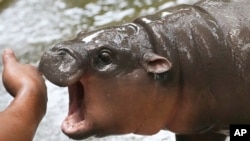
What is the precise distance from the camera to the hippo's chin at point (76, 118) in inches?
66.1

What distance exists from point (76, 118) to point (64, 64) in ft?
0.56

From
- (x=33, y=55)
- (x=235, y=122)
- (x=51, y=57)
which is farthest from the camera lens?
(x=33, y=55)

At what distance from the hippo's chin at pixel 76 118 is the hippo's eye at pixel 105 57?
95 millimetres

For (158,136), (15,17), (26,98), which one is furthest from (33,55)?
(26,98)

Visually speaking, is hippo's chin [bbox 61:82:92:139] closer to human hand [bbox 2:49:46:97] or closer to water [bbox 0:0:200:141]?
human hand [bbox 2:49:46:97]

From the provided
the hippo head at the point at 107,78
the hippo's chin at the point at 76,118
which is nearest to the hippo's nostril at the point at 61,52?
the hippo head at the point at 107,78

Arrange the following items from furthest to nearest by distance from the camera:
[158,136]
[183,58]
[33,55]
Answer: [33,55] < [158,136] < [183,58]

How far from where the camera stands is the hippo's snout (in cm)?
163

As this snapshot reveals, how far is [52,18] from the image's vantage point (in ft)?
13.8

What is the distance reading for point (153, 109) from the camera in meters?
1.77

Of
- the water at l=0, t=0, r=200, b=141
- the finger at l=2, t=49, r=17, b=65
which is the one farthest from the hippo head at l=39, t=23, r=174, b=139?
the water at l=0, t=0, r=200, b=141

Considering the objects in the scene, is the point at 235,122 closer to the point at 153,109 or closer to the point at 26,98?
the point at 153,109

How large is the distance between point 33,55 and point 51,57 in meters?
2.08

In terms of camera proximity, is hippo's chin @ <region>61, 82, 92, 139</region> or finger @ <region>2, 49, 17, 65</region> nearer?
hippo's chin @ <region>61, 82, 92, 139</region>
